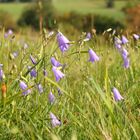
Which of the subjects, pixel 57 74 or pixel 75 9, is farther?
pixel 75 9

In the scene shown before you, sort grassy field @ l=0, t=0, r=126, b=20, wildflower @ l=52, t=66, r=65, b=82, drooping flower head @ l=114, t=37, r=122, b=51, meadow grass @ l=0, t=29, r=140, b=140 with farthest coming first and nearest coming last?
grassy field @ l=0, t=0, r=126, b=20 < drooping flower head @ l=114, t=37, r=122, b=51 < wildflower @ l=52, t=66, r=65, b=82 < meadow grass @ l=0, t=29, r=140, b=140

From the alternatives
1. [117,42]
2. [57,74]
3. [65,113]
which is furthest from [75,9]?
[57,74]

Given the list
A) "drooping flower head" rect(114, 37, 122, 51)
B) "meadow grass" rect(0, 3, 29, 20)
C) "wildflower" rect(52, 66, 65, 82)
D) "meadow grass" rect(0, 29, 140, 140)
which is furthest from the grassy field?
"wildflower" rect(52, 66, 65, 82)

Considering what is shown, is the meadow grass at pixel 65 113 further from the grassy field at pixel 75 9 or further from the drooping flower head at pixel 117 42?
the grassy field at pixel 75 9

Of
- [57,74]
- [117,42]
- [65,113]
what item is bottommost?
[65,113]

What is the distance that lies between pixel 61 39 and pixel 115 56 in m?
2.61

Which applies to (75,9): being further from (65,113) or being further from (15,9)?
(65,113)

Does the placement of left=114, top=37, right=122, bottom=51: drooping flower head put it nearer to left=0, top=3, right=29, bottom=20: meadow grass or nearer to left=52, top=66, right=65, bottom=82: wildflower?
left=52, top=66, right=65, bottom=82: wildflower

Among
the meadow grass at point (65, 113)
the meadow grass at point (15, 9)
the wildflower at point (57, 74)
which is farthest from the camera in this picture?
the meadow grass at point (15, 9)

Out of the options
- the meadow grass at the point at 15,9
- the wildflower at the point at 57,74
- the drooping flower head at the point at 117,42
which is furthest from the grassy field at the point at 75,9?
the wildflower at the point at 57,74

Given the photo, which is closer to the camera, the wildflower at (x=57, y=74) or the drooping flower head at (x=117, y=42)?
the wildflower at (x=57, y=74)

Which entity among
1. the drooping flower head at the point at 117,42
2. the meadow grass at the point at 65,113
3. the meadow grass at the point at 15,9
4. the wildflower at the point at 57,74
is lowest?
the meadow grass at the point at 65,113

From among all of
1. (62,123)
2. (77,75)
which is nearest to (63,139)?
(62,123)

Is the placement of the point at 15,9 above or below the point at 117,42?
above
